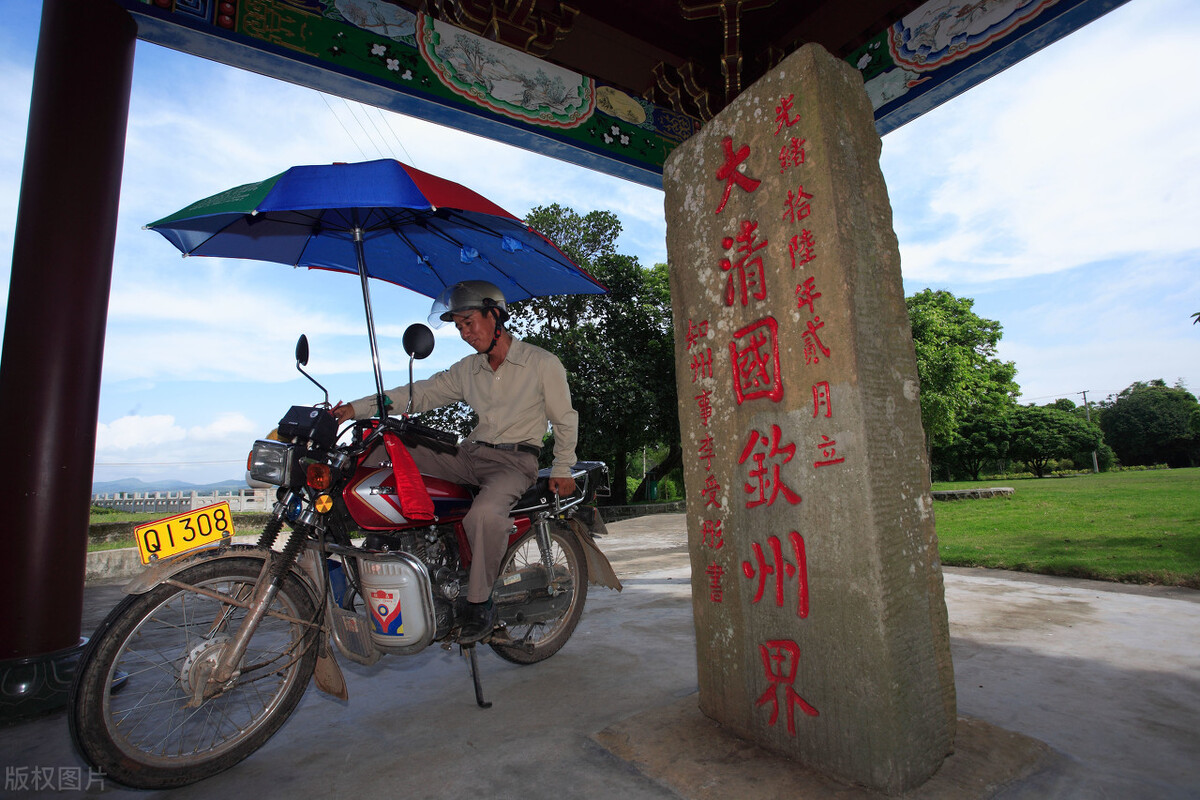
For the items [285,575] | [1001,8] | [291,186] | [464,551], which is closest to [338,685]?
[285,575]

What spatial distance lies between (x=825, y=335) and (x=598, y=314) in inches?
413

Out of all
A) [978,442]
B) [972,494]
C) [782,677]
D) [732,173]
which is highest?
[978,442]

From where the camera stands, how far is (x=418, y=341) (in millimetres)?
2424

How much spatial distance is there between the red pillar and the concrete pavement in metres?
0.39

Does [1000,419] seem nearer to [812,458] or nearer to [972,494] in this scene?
[972,494]

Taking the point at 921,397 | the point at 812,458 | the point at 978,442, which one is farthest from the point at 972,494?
the point at 978,442

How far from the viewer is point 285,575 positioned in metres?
2.09

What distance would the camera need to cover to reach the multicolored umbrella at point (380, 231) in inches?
86.7

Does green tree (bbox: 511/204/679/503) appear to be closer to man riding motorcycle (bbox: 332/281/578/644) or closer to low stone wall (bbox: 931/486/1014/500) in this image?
low stone wall (bbox: 931/486/1014/500)

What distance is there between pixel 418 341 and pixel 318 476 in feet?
2.05

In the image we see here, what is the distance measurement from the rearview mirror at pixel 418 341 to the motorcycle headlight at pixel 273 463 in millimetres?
568

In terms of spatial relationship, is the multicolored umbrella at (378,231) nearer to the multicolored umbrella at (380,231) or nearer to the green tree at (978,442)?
the multicolored umbrella at (380,231)

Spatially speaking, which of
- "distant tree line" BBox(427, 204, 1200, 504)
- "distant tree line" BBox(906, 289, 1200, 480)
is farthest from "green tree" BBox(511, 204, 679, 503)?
"distant tree line" BBox(906, 289, 1200, 480)

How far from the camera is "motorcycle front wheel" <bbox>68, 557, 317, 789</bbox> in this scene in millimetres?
1741
